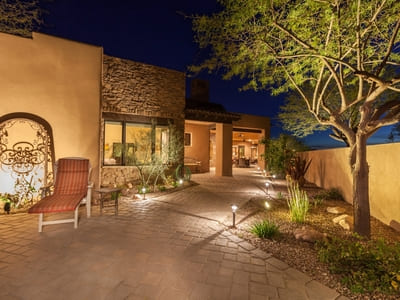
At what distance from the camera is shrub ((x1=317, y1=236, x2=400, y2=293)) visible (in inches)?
87.0

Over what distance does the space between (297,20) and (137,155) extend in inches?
257

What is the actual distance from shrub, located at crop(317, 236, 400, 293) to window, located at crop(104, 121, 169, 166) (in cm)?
615

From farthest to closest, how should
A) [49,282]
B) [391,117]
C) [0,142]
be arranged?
[0,142] → [391,117] → [49,282]

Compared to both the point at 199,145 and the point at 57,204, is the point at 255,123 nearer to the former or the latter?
the point at 199,145

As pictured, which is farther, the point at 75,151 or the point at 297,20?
the point at 75,151

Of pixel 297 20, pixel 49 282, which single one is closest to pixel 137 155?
pixel 49 282

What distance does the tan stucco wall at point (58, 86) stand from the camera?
5199 mm

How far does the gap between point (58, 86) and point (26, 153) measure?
6.80 feet

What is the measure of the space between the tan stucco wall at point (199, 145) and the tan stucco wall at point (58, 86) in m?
7.89

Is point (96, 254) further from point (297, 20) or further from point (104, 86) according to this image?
point (104, 86)

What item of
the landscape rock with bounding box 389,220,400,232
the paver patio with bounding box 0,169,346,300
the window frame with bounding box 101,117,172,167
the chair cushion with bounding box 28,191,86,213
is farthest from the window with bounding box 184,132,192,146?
the landscape rock with bounding box 389,220,400,232

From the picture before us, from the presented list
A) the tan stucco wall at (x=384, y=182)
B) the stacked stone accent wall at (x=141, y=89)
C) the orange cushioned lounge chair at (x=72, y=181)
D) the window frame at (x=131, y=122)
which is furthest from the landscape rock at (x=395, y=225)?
the stacked stone accent wall at (x=141, y=89)

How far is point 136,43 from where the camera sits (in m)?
18.0

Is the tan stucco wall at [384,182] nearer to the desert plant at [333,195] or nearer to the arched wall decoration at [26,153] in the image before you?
the desert plant at [333,195]
